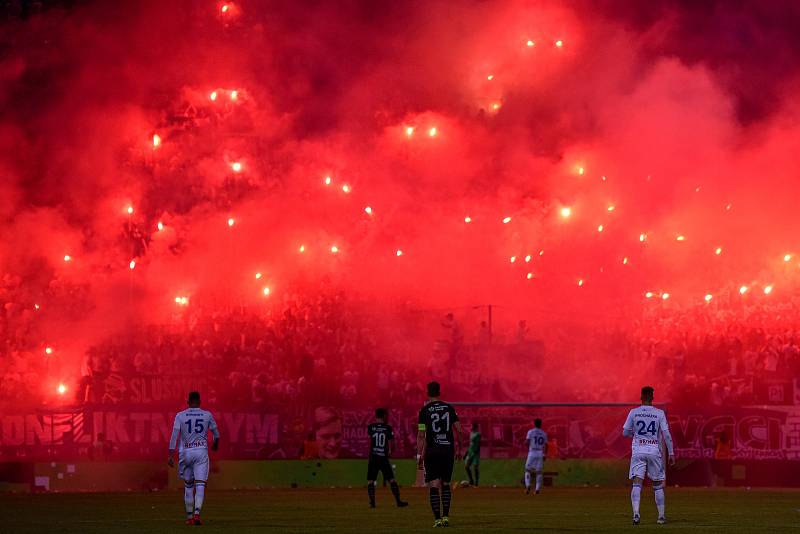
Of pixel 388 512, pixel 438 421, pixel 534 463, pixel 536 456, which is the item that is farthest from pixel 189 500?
pixel 536 456

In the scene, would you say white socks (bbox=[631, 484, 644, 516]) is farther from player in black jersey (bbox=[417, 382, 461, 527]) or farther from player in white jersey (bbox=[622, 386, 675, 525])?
player in black jersey (bbox=[417, 382, 461, 527])

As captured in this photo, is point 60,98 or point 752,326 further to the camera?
point 60,98

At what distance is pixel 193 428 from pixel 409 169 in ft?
117

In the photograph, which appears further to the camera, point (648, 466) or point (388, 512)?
point (388, 512)

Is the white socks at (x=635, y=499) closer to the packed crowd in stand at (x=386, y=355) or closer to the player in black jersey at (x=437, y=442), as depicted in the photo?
the player in black jersey at (x=437, y=442)

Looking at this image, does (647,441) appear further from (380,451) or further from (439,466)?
(380,451)

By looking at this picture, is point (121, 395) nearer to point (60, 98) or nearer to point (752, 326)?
point (60, 98)

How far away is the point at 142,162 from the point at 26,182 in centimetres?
528

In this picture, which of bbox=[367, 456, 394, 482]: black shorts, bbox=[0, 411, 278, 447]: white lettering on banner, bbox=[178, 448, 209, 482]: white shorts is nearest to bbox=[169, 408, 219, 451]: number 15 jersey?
bbox=[178, 448, 209, 482]: white shorts

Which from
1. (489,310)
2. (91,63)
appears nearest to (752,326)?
(489,310)

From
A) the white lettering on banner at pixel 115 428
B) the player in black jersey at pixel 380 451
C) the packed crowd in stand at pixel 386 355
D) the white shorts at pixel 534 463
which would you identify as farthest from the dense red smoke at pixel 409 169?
the player in black jersey at pixel 380 451

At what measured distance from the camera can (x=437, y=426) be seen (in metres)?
23.1

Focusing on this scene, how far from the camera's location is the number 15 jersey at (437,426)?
23062 mm

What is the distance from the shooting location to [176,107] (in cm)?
5697
